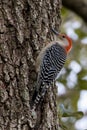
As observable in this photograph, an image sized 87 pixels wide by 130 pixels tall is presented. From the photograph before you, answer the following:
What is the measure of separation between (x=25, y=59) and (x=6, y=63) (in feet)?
0.82

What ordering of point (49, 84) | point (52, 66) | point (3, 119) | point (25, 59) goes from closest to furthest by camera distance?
1. point (3, 119)
2. point (25, 59)
3. point (49, 84)
4. point (52, 66)

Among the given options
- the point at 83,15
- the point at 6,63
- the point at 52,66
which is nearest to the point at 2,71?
the point at 6,63

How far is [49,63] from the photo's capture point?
489 centimetres

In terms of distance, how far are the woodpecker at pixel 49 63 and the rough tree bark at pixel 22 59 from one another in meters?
0.07

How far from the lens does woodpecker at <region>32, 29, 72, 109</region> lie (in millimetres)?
4328

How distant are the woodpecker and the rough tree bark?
74 millimetres

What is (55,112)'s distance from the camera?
171 inches

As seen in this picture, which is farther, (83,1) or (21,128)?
(83,1)

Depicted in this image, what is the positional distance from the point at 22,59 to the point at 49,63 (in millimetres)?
861

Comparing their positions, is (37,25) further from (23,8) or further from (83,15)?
(83,15)

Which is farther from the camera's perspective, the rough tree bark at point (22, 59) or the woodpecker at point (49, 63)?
the woodpecker at point (49, 63)

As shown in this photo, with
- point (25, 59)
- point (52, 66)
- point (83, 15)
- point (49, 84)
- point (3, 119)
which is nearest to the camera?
point (3, 119)

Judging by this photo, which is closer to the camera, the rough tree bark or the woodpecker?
the rough tree bark

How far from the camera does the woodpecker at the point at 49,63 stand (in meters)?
4.33
